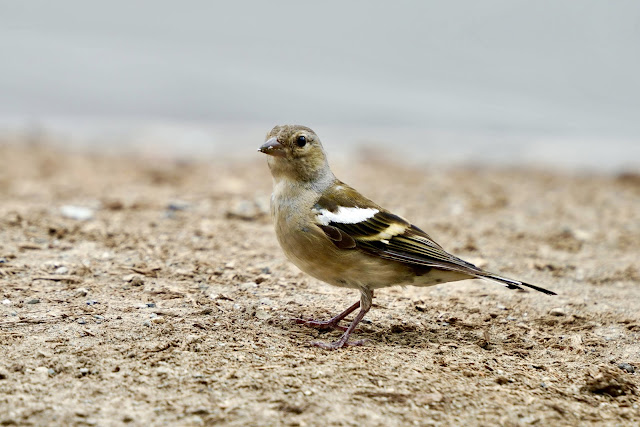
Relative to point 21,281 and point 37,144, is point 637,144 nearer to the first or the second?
point 37,144

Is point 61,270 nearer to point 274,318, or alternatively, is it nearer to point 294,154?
point 274,318

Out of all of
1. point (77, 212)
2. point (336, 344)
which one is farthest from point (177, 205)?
point (336, 344)

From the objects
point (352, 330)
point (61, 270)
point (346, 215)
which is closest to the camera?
point (352, 330)

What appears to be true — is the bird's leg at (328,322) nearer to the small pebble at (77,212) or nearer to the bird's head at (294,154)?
the bird's head at (294,154)

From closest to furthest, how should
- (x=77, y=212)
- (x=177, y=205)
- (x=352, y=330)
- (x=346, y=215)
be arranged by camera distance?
(x=352, y=330) → (x=346, y=215) → (x=77, y=212) → (x=177, y=205)

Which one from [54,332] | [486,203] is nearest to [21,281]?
[54,332]

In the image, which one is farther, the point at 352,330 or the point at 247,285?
the point at 247,285

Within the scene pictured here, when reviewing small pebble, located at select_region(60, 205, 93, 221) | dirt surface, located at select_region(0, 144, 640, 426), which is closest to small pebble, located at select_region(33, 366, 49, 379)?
dirt surface, located at select_region(0, 144, 640, 426)

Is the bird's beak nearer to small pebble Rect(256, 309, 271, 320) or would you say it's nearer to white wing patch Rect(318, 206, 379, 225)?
white wing patch Rect(318, 206, 379, 225)
